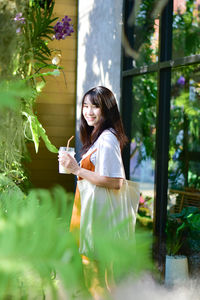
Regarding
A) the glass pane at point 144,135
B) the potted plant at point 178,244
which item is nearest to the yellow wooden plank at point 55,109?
the glass pane at point 144,135

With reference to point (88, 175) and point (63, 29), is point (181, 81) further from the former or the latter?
point (88, 175)

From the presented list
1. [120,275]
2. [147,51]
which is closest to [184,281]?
[147,51]

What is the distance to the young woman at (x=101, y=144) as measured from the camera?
7.04 ft

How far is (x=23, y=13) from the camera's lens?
19.0 inches

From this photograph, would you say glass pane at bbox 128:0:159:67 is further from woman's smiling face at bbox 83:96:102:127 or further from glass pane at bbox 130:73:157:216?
woman's smiling face at bbox 83:96:102:127

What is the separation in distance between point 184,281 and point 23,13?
3.23 m

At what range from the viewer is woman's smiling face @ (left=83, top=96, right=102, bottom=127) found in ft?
7.79

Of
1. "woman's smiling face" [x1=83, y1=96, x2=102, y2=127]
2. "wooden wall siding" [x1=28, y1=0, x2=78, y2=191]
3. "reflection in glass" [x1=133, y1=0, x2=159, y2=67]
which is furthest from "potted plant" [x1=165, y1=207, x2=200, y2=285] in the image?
"woman's smiling face" [x1=83, y1=96, x2=102, y2=127]

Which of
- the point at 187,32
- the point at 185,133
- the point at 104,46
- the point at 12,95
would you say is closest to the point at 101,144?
the point at 12,95

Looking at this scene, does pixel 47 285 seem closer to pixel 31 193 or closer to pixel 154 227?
pixel 31 193

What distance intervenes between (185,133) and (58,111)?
1.35 metres

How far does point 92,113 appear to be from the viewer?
2385 millimetres

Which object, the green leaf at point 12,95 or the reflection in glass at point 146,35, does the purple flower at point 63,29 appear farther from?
the green leaf at point 12,95

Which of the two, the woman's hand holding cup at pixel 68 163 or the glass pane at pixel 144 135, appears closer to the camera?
the woman's hand holding cup at pixel 68 163
